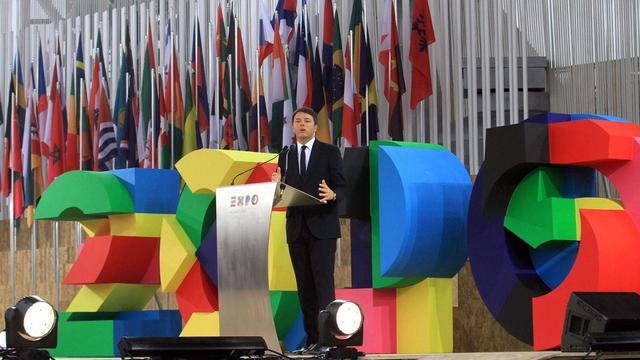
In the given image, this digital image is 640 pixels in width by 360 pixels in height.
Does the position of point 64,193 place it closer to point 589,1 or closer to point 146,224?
point 146,224

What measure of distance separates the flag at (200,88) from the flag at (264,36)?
48.7 inches

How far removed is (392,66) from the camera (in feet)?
36.9

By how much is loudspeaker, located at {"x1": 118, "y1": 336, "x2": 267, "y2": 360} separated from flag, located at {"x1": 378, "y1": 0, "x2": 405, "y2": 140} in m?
6.38

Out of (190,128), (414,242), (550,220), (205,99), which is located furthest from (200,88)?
(550,220)

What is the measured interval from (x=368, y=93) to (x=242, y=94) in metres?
1.97

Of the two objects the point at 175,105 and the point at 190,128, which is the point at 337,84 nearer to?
the point at 190,128

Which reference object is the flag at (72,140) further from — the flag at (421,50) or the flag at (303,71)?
the flag at (421,50)

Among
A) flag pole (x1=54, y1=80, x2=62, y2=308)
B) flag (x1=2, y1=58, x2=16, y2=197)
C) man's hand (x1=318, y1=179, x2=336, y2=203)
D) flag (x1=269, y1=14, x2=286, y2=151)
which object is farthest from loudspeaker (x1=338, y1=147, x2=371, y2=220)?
flag (x1=2, y1=58, x2=16, y2=197)

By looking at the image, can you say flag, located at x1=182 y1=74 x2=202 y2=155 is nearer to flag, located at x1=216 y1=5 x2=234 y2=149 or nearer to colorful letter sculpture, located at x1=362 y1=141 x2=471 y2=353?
flag, located at x1=216 y1=5 x2=234 y2=149

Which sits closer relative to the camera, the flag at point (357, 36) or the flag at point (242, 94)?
the flag at point (357, 36)

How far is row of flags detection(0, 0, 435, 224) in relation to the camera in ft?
37.8

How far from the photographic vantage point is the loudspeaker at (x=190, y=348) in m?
4.87

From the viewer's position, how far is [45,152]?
1498 cm

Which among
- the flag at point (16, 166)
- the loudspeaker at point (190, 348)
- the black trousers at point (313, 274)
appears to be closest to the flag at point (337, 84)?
the black trousers at point (313, 274)
